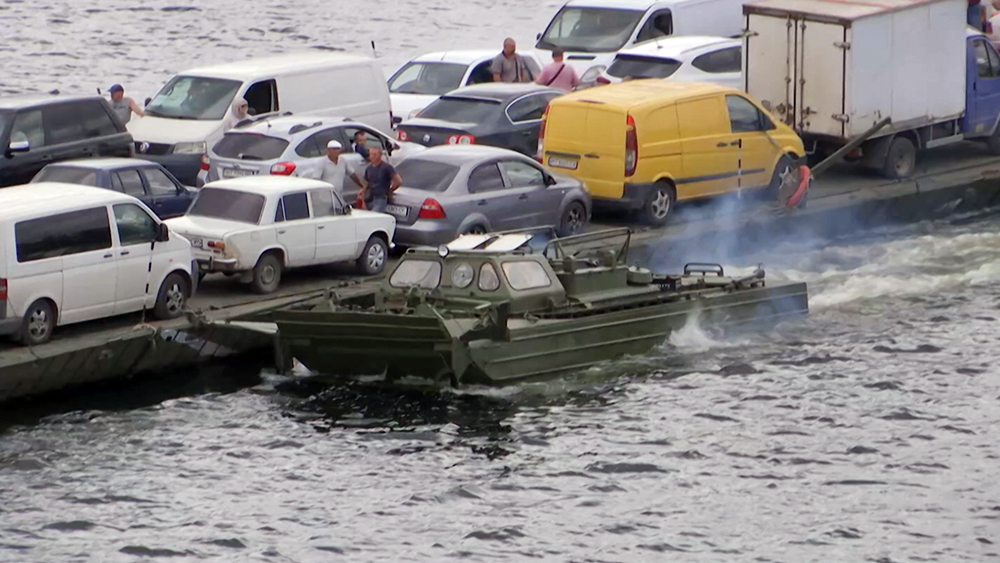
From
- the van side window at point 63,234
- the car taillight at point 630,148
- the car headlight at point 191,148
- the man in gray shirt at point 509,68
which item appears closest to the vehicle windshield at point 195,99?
the car headlight at point 191,148

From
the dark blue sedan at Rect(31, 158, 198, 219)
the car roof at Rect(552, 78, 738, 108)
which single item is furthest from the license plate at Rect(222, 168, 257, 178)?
the car roof at Rect(552, 78, 738, 108)

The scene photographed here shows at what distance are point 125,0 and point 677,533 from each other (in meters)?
44.8

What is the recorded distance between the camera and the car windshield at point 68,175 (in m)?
24.5

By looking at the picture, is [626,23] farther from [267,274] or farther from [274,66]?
[267,274]

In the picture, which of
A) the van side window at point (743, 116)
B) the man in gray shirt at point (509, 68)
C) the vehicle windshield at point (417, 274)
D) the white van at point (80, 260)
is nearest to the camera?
the white van at point (80, 260)

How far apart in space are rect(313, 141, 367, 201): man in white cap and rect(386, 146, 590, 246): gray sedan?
73 centimetres

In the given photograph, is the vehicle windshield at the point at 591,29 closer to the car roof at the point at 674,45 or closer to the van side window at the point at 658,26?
the van side window at the point at 658,26

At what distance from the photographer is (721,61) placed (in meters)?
32.5

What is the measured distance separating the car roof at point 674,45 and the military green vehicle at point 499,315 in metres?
8.86

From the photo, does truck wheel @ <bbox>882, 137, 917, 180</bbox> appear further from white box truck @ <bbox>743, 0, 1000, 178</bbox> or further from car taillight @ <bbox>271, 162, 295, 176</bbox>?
car taillight @ <bbox>271, 162, 295, 176</bbox>

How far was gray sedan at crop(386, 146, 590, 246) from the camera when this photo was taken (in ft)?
82.8

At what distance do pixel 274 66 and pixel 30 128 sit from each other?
4.25 meters

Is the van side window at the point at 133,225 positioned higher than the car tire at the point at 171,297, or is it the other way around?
the van side window at the point at 133,225

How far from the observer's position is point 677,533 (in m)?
18.7
